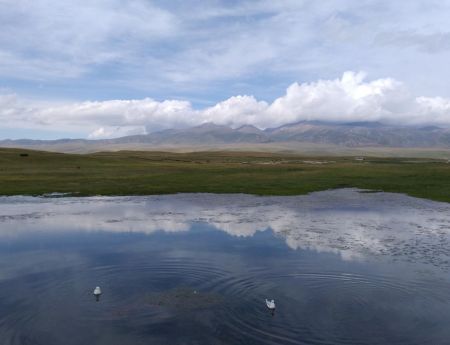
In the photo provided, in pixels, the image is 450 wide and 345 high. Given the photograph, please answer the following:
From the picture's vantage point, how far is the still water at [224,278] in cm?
1562

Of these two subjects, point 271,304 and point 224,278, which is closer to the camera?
point 271,304

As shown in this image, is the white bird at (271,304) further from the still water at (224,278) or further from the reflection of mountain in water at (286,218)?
the reflection of mountain in water at (286,218)

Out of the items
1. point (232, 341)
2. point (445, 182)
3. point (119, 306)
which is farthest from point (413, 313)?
point (445, 182)

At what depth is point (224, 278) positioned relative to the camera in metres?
21.5

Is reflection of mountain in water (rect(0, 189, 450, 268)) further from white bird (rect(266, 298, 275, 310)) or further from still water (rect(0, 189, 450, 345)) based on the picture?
white bird (rect(266, 298, 275, 310))

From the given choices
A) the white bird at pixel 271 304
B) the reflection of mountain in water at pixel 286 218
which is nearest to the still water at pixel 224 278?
the reflection of mountain in water at pixel 286 218

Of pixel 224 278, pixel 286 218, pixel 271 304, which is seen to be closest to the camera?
pixel 271 304

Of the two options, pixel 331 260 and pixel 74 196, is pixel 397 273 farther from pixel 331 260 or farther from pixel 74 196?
pixel 74 196

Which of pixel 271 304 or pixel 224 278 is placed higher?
Answer: pixel 271 304

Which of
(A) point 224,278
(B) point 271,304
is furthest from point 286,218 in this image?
(B) point 271,304

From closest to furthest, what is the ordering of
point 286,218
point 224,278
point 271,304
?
point 271,304, point 224,278, point 286,218

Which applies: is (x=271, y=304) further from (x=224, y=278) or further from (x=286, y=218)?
(x=286, y=218)

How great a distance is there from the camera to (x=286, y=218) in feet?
127

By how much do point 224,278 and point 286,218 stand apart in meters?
18.1
